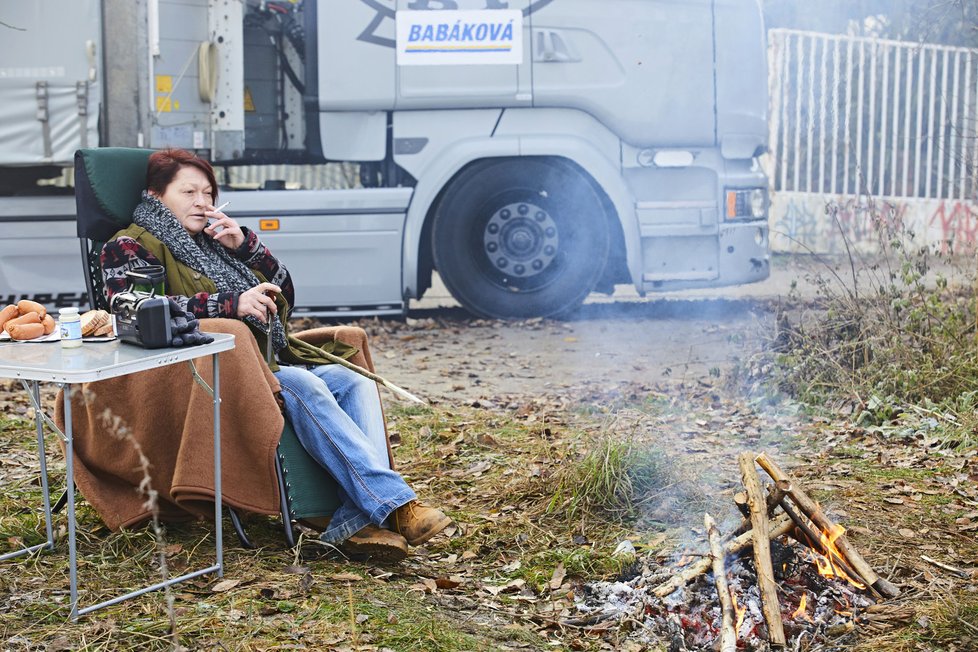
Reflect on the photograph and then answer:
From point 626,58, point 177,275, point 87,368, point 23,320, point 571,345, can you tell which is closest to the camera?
point 87,368

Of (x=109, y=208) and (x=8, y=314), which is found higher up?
(x=109, y=208)

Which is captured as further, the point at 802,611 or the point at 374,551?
the point at 374,551

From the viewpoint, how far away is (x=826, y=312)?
21.8 ft

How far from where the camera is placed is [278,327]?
423 cm

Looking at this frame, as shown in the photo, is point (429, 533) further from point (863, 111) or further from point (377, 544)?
point (863, 111)

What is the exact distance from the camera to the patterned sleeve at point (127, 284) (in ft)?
12.8

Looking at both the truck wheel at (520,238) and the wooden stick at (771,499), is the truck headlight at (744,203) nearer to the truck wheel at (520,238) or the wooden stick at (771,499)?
the truck wheel at (520,238)

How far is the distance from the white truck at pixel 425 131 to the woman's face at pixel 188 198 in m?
4.02

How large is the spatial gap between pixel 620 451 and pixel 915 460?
146cm

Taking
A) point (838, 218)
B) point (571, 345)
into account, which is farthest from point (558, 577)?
point (838, 218)

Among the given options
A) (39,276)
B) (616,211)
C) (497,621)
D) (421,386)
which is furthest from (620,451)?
(39,276)

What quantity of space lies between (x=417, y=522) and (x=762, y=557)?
3.83 feet

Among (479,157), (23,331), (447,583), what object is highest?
(479,157)

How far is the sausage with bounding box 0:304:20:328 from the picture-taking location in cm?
367
